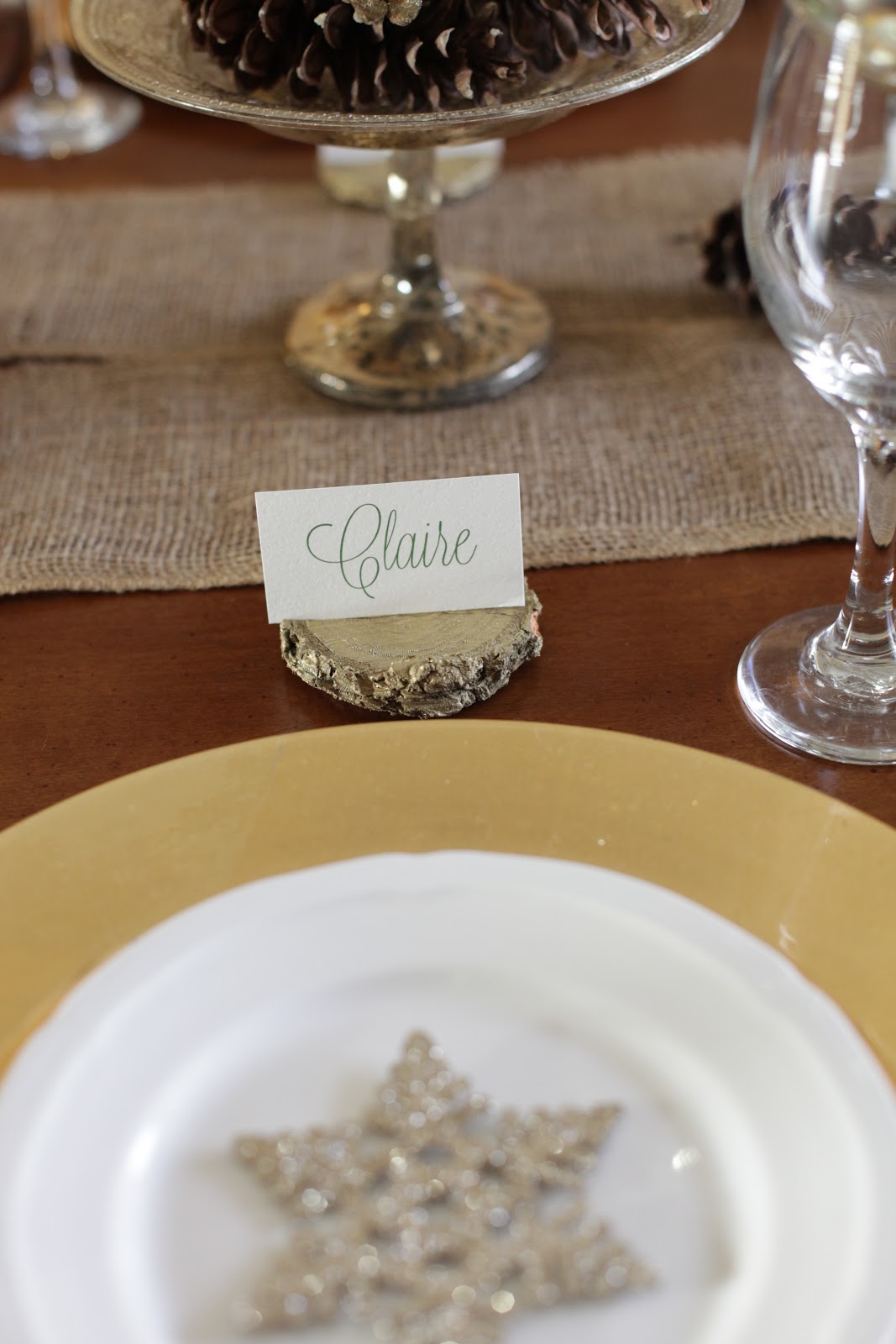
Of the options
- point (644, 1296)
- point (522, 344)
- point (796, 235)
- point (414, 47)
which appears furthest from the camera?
point (522, 344)

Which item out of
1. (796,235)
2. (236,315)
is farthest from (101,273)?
(796,235)

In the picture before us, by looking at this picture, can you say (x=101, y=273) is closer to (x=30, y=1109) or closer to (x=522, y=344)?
(x=522, y=344)

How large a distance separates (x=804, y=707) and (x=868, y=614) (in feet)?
0.13

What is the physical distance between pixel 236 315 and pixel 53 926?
0.46 metres

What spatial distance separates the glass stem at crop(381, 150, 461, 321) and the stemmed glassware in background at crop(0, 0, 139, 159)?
35 cm

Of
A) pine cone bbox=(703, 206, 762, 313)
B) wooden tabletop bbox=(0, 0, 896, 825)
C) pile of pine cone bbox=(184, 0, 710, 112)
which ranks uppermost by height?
pile of pine cone bbox=(184, 0, 710, 112)

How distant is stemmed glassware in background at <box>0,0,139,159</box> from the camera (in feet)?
2.94

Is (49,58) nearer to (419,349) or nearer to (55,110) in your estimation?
(55,110)

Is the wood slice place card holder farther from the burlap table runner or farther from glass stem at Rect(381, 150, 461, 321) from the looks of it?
glass stem at Rect(381, 150, 461, 321)

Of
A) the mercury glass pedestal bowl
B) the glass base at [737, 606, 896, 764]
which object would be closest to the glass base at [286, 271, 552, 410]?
the mercury glass pedestal bowl

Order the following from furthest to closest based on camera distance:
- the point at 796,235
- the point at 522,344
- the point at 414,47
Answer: the point at 522,344
the point at 414,47
the point at 796,235

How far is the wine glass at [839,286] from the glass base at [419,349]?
23cm

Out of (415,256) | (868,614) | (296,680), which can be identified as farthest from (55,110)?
(868,614)

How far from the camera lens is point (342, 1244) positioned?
0.28 m
